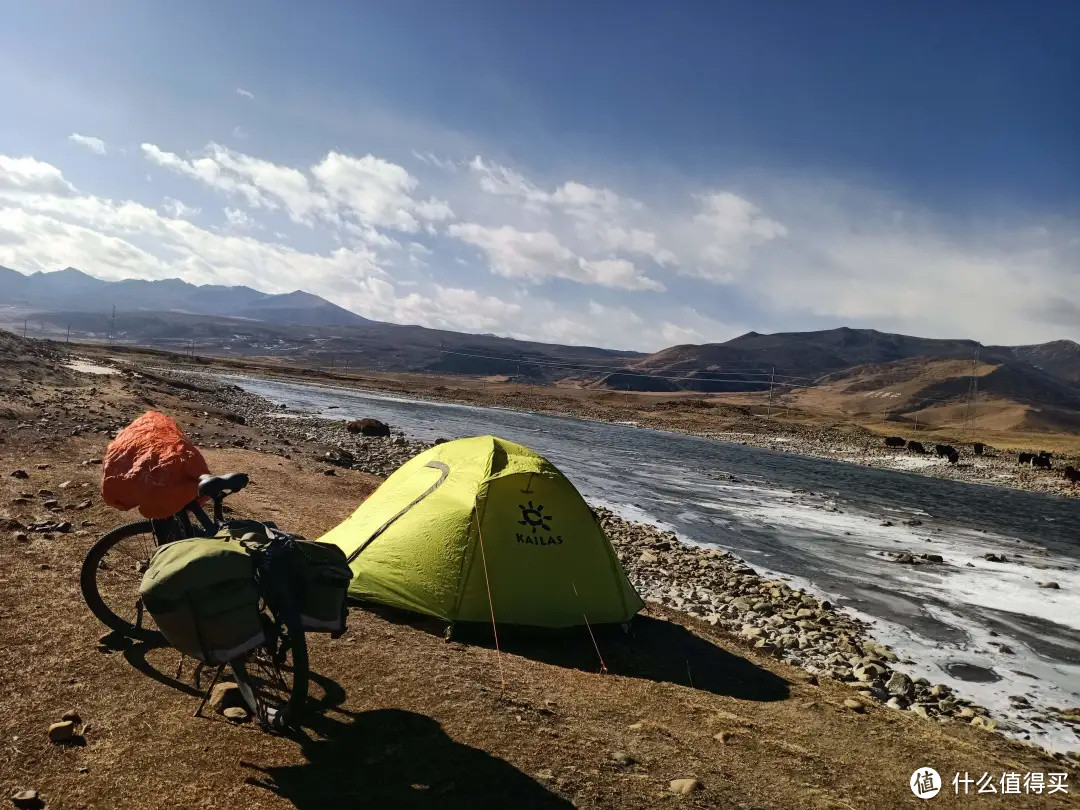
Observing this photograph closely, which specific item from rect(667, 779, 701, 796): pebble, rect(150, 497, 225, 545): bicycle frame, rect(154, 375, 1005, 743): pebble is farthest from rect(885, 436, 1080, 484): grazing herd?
rect(150, 497, 225, 545): bicycle frame

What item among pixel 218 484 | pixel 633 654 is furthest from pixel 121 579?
pixel 633 654

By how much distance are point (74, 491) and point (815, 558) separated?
18289mm

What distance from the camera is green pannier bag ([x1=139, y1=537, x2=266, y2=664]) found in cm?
448

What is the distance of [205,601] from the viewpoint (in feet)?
14.9

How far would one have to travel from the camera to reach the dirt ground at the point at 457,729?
4.71m

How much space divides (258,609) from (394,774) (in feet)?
5.49

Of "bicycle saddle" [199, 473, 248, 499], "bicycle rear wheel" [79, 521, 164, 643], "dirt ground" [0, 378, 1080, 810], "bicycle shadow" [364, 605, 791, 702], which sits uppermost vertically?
"bicycle saddle" [199, 473, 248, 499]

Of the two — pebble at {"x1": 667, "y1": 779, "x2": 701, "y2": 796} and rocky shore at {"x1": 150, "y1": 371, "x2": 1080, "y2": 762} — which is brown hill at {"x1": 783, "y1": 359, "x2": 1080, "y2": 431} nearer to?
rocky shore at {"x1": 150, "y1": 371, "x2": 1080, "y2": 762}

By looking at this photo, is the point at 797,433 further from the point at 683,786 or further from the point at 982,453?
the point at 683,786

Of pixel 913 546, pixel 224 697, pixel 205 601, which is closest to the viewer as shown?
pixel 205 601

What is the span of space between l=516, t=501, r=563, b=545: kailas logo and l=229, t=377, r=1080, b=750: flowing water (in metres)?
7.02

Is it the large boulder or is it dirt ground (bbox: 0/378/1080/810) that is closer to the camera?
dirt ground (bbox: 0/378/1080/810)

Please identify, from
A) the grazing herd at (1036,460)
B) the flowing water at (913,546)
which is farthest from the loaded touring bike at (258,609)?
the grazing herd at (1036,460)

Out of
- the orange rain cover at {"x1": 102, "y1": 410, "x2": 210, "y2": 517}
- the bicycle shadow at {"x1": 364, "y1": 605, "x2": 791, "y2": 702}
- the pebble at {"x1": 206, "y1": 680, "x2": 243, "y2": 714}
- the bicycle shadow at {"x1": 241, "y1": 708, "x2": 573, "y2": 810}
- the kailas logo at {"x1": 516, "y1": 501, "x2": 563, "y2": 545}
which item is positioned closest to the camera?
the bicycle shadow at {"x1": 241, "y1": 708, "x2": 573, "y2": 810}
